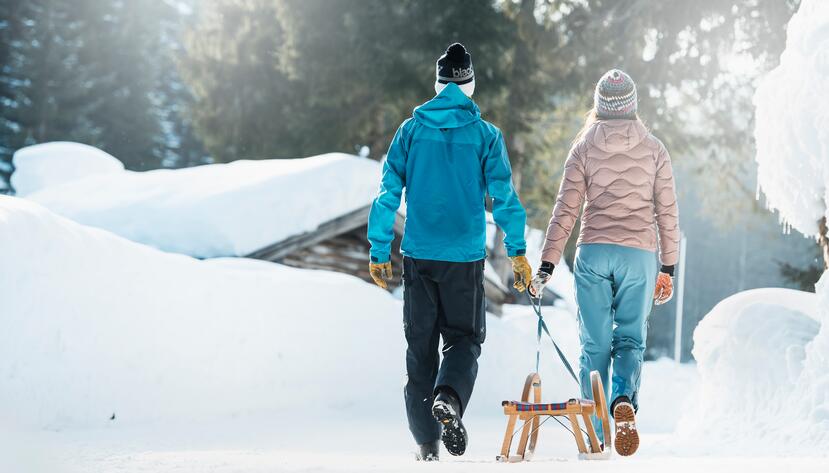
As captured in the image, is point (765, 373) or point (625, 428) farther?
point (765, 373)

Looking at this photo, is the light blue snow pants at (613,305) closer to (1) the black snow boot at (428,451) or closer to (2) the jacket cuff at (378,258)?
(1) the black snow boot at (428,451)

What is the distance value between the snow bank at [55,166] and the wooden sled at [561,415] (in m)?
13.3

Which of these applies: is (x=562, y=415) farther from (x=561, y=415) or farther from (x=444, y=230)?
(x=444, y=230)

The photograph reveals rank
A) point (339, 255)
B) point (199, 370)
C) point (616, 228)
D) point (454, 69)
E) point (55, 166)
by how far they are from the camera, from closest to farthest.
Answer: point (454, 69) < point (616, 228) < point (199, 370) < point (339, 255) < point (55, 166)

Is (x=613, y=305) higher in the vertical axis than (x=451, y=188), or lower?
lower

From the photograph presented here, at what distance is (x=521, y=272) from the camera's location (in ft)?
13.6

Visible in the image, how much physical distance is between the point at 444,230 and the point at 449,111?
0.53 m

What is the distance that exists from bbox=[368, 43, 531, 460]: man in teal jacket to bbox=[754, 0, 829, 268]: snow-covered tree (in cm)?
223

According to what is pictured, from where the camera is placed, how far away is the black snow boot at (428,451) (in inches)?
161

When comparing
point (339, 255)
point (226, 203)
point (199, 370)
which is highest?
point (226, 203)

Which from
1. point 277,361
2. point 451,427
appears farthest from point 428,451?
point 277,361

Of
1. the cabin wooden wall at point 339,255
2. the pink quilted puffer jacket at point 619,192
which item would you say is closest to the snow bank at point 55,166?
the cabin wooden wall at point 339,255

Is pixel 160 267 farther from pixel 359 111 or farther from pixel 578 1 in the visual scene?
pixel 359 111

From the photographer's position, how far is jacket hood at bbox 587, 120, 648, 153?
4430mm
